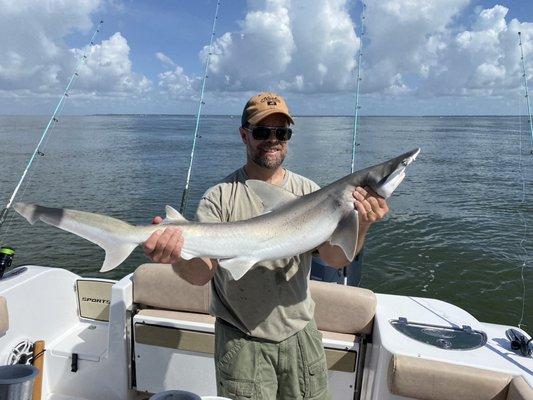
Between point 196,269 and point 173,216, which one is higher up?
point 173,216

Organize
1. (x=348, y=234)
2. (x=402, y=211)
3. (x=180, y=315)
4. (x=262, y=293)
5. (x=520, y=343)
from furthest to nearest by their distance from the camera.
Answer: (x=402, y=211) → (x=180, y=315) → (x=520, y=343) → (x=262, y=293) → (x=348, y=234)

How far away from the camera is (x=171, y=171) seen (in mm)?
32938

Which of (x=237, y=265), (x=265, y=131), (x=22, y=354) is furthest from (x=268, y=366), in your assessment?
(x=22, y=354)

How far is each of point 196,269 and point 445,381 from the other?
7.24 feet

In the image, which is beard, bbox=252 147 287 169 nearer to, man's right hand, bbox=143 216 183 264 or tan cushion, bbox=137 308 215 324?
man's right hand, bbox=143 216 183 264

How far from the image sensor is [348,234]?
125 inches

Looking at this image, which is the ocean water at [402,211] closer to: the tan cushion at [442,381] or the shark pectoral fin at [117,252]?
the tan cushion at [442,381]

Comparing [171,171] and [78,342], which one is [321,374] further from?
[171,171]

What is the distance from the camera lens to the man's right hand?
10.1 ft

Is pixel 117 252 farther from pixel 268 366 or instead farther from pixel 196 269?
pixel 268 366

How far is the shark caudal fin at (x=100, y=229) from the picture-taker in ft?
9.64

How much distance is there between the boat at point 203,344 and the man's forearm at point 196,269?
90cm

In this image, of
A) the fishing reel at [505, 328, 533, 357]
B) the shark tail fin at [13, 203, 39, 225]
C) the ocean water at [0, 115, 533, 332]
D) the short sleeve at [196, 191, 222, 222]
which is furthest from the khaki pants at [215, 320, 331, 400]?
the ocean water at [0, 115, 533, 332]

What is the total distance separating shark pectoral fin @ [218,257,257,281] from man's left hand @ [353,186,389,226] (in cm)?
84
